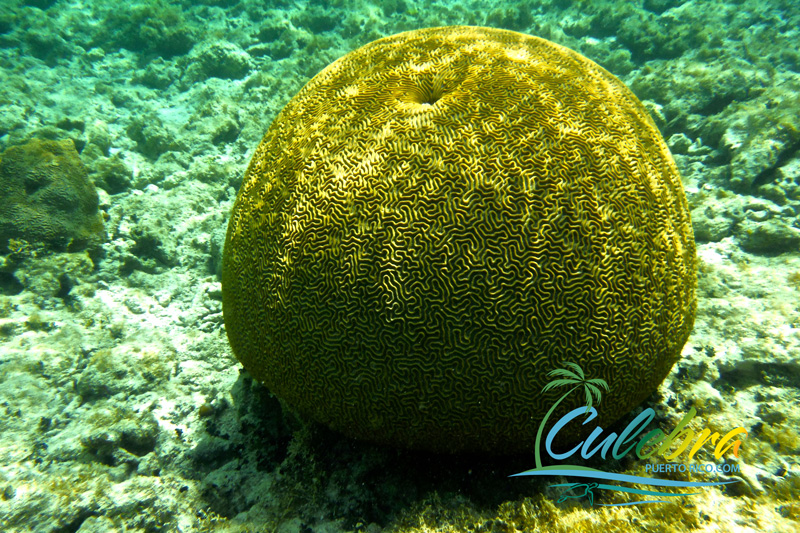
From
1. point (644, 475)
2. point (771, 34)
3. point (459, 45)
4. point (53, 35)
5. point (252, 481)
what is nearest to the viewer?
point (644, 475)

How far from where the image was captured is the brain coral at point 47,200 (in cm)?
516

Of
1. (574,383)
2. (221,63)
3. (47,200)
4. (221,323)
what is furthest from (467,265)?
(221,63)

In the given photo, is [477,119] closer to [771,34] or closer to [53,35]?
[771,34]

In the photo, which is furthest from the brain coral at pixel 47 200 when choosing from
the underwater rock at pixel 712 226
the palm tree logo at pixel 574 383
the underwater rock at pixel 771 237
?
the underwater rock at pixel 771 237

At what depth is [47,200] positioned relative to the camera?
5379 millimetres

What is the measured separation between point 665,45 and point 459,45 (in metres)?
8.37

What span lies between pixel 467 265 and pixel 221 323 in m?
3.66

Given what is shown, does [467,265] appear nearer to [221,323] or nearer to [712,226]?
[221,323]

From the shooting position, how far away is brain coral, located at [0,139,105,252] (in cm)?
516

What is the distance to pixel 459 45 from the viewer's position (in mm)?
3000

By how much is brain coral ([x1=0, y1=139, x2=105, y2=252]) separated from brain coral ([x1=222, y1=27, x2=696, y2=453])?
456 cm

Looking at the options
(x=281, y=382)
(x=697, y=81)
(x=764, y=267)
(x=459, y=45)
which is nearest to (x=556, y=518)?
(x=281, y=382)

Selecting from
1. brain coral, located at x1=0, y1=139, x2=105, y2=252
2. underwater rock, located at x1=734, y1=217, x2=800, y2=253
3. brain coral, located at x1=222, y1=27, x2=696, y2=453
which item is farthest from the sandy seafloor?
brain coral, located at x1=222, y1=27, x2=696, y2=453

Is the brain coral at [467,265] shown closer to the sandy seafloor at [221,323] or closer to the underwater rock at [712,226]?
the sandy seafloor at [221,323]
